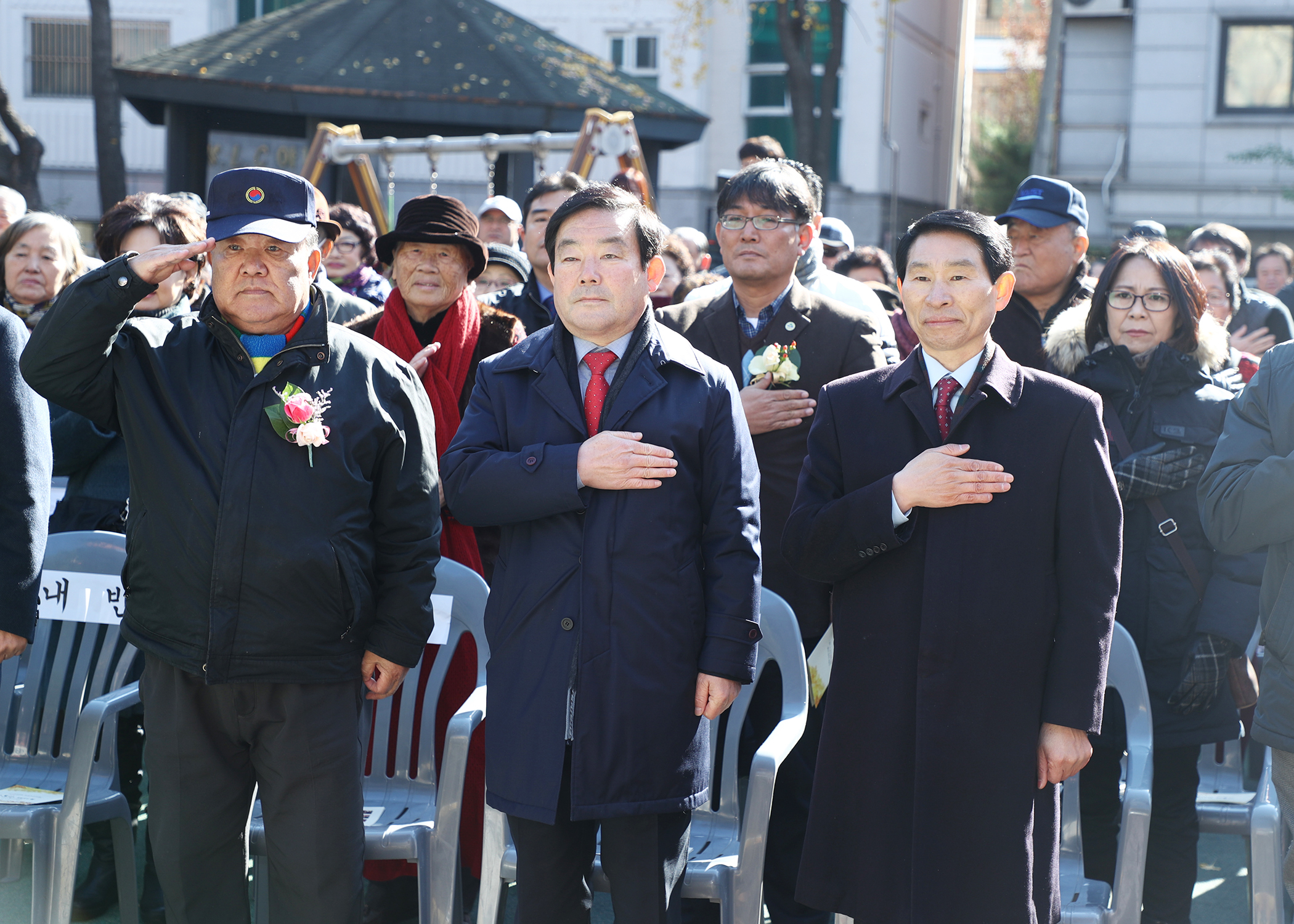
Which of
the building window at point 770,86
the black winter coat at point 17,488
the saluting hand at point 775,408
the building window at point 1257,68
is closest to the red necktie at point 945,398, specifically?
the saluting hand at point 775,408

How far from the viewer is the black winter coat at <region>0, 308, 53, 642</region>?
9.89 feet

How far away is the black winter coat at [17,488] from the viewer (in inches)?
119

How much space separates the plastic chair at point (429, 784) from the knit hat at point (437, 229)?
3.45ft

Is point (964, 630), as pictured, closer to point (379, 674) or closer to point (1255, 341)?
point (379, 674)

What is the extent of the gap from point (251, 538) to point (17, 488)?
781mm

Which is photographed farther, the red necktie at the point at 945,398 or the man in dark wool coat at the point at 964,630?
the red necktie at the point at 945,398

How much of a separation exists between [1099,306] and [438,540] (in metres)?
2.09

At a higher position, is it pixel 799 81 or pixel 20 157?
pixel 799 81

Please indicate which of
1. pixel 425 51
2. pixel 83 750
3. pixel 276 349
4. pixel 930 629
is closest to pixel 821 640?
pixel 930 629

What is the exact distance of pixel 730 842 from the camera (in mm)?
3131

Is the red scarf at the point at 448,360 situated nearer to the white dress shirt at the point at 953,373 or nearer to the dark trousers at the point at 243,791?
the dark trousers at the point at 243,791

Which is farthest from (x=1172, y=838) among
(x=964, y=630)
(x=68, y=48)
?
(x=68, y=48)

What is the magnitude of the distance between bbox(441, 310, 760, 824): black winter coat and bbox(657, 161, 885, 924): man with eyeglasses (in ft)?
2.89

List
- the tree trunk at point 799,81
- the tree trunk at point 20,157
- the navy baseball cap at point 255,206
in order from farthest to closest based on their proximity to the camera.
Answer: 1. the tree trunk at point 799,81
2. the tree trunk at point 20,157
3. the navy baseball cap at point 255,206
